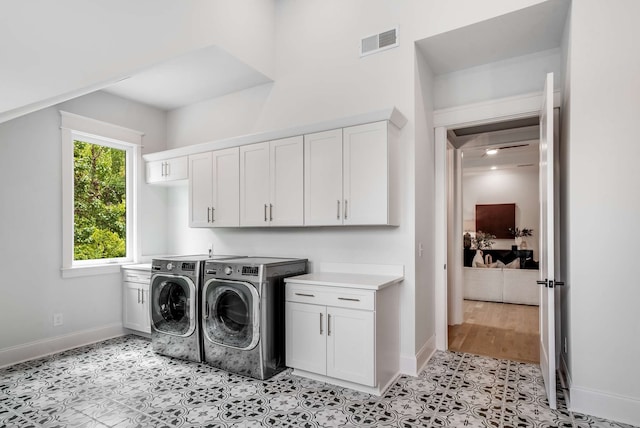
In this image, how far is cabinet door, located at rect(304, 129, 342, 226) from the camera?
3271 mm

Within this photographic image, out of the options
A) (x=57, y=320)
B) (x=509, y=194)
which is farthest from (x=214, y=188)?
(x=509, y=194)

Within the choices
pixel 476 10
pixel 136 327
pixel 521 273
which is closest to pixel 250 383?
pixel 136 327

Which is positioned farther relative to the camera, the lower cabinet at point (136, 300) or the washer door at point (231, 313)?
the lower cabinet at point (136, 300)

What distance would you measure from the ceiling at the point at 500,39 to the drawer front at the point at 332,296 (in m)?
2.25

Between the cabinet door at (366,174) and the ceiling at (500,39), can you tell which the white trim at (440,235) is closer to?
the ceiling at (500,39)

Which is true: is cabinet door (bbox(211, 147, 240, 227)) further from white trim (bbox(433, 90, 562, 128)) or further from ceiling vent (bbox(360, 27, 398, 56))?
white trim (bbox(433, 90, 562, 128))

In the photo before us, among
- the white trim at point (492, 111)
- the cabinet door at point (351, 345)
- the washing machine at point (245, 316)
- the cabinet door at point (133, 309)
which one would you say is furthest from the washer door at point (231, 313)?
the white trim at point (492, 111)

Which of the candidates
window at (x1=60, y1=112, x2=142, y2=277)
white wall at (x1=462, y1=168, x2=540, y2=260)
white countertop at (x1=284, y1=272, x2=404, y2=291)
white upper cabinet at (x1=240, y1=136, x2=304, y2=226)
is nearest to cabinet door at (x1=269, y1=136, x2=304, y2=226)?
white upper cabinet at (x1=240, y1=136, x2=304, y2=226)

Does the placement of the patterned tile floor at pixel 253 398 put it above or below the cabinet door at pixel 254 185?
below

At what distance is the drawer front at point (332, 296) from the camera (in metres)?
2.77

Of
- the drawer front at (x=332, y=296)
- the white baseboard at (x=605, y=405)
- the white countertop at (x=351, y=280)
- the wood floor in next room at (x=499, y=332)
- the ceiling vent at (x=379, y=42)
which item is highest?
Answer: the ceiling vent at (x=379, y=42)

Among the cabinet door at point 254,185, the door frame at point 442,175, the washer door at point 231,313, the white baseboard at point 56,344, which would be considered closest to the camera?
the washer door at point 231,313

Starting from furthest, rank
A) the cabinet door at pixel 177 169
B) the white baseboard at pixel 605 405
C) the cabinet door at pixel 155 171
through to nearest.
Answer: the cabinet door at pixel 155 171
the cabinet door at pixel 177 169
the white baseboard at pixel 605 405

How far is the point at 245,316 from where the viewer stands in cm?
316
